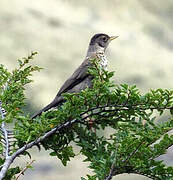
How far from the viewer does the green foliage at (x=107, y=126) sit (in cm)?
510

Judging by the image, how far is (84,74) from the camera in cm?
841

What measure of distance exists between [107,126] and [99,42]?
4.10m

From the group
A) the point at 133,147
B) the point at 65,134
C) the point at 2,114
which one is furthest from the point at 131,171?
the point at 2,114

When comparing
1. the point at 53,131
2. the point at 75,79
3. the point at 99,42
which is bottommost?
the point at 53,131

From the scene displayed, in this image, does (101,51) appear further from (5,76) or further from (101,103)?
(101,103)

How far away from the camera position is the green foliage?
510 cm

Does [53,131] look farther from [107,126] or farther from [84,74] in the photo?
[84,74]

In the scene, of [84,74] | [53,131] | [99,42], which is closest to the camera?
[53,131]

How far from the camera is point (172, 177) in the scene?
5.34m

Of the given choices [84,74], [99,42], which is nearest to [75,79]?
[84,74]

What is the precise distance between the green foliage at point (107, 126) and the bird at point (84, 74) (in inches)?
32.7

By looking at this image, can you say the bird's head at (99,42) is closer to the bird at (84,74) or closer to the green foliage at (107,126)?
the bird at (84,74)

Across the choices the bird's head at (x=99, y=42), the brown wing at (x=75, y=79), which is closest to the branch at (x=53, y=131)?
the brown wing at (x=75, y=79)

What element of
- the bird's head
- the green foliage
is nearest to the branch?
the green foliage
